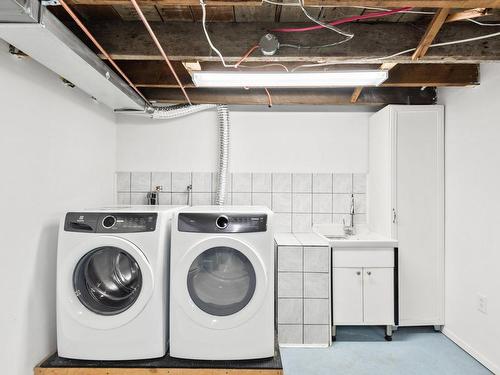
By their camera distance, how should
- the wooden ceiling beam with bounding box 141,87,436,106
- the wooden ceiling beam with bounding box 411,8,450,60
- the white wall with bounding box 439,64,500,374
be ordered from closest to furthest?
the wooden ceiling beam with bounding box 411,8,450,60
the white wall with bounding box 439,64,500,374
the wooden ceiling beam with bounding box 141,87,436,106

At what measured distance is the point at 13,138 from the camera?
1896 millimetres

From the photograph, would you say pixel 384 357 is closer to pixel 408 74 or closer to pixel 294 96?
pixel 408 74

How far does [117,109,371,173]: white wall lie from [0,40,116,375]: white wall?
870mm

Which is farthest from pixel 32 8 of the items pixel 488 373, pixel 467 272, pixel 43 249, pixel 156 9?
pixel 488 373

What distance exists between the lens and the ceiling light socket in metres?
1.91

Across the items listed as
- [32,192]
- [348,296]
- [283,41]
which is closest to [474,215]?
[348,296]

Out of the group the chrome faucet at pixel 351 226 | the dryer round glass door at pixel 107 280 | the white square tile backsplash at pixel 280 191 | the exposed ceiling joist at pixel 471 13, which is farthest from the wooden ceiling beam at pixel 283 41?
the chrome faucet at pixel 351 226

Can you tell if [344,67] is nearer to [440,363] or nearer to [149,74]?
[149,74]

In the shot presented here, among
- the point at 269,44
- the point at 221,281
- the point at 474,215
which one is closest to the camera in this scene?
the point at 269,44

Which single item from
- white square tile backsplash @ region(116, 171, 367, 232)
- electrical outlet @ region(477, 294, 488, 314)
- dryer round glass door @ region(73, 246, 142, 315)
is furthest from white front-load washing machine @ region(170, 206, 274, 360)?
electrical outlet @ region(477, 294, 488, 314)

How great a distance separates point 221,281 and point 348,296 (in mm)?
1365

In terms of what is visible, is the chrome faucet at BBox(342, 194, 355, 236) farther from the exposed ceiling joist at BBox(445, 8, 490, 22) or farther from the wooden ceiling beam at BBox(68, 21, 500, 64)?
the exposed ceiling joist at BBox(445, 8, 490, 22)

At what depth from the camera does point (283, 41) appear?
6.66 feet

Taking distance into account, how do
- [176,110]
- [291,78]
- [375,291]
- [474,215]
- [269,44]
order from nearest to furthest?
[269,44]
[291,78]
[474,215]
[375,291]
[176,110]
